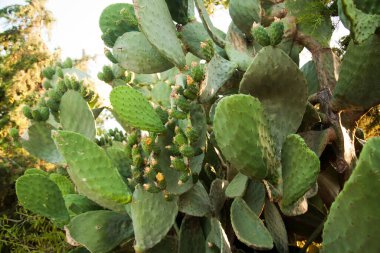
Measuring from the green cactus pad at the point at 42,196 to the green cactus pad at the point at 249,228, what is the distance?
0.52 meters

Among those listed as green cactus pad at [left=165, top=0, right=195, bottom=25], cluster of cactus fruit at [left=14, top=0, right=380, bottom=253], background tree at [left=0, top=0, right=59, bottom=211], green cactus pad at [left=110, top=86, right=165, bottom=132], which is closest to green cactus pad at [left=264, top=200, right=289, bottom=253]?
cluster of cactus fruit at [left=14, top=0, right=380, bottom=253]

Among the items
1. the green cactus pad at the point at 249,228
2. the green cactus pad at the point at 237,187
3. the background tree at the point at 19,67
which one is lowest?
the background tree at the point at 19,67

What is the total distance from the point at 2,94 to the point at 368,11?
28.5 ft

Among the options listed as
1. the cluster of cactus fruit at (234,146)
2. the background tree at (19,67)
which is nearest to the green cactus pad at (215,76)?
the cluster of cactus fruit at (234,146)

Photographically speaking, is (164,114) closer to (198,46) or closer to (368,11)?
(198,46)

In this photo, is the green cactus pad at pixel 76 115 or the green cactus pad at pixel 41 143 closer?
the green cactus pad at pixel 76 115

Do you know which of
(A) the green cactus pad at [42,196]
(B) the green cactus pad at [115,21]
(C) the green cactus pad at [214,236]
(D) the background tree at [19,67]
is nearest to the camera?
(C) the green cactus pad at [214,236]

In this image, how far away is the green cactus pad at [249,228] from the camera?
845 millimetres

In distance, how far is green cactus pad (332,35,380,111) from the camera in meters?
0.87

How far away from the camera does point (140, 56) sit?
1.30 metres

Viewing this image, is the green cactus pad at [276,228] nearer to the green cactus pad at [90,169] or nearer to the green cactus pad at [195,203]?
the green cactus pad at [195,203]

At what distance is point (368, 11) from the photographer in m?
0.86

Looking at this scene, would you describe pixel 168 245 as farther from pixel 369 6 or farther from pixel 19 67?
pixel 19 67

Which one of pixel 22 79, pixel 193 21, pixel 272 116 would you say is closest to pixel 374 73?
pixel 272 116
